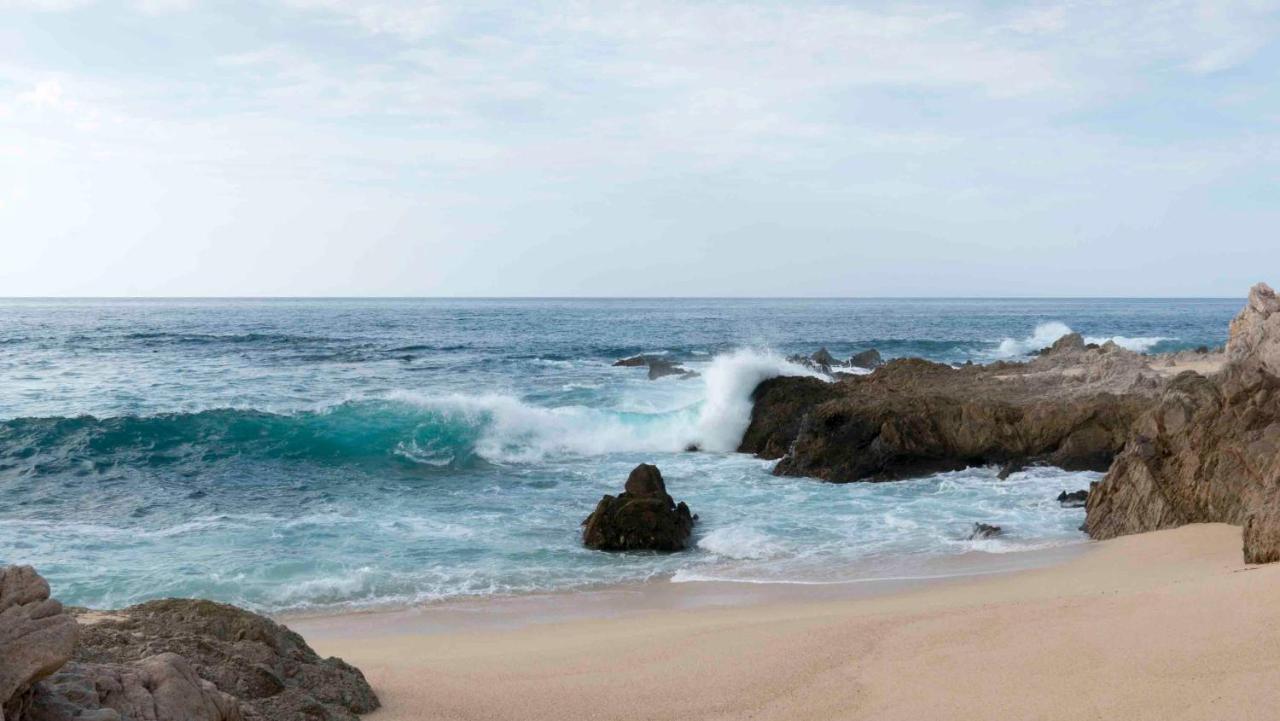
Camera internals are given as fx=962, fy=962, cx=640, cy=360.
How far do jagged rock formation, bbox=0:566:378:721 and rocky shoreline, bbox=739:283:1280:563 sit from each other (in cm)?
754

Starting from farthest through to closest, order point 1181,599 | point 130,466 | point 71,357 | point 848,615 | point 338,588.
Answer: point 71,357 → point 130,466 → point 338,588 → point 848,615 → point 1181,599

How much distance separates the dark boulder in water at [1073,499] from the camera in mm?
13008

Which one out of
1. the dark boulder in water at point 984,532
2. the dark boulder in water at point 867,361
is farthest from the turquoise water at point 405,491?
the dark boulder in water at point 867,361

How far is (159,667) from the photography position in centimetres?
386

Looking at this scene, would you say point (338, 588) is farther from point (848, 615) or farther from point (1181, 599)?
point (1181, 599)

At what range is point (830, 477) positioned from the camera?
1566cm

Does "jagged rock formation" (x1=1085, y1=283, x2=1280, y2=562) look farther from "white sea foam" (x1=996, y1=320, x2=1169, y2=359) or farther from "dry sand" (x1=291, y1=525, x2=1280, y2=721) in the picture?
"white sea foam" (x1=996, y1=320, x2=1169, y2=359)

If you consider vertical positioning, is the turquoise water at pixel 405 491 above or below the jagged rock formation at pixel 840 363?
below

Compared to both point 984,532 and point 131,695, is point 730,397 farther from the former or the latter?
point 131,695

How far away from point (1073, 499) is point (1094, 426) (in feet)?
11.6

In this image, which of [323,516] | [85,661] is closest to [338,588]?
[323,516]

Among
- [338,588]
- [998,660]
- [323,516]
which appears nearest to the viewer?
[998,660]

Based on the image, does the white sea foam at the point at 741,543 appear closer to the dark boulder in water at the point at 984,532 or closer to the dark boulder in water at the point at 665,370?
the dark boulder in water at the point at 984,532

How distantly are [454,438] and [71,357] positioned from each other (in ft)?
84.9
